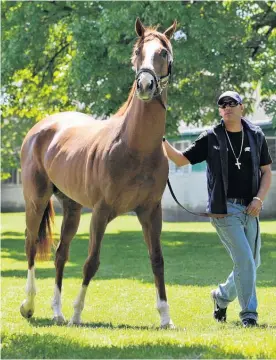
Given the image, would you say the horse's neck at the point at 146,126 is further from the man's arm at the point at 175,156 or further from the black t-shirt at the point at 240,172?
the black t-shirt at the point at 240,172

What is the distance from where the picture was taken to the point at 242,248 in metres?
7.36

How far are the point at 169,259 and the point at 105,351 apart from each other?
10493 mm

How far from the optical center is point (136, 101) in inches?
284

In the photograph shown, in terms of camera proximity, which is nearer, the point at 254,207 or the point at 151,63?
the point at 151,63

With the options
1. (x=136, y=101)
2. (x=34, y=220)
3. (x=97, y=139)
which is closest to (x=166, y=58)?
(x=136, y=101)

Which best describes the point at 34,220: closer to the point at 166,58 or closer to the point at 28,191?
the point at 28,191

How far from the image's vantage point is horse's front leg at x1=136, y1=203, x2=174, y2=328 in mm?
7395

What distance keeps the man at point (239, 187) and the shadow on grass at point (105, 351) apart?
1752mm

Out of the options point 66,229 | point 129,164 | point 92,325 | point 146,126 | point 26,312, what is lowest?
point 26,312

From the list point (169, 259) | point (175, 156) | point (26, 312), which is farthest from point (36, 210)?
point (169, 259)

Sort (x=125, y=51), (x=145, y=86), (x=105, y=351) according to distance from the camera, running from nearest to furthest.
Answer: (x=105, y=351)
(x=145, y=86)
(x=125, y=51)

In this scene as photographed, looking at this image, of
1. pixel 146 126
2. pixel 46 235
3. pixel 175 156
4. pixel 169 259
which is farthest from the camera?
pixel 169 259

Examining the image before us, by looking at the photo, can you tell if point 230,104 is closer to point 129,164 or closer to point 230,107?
point 230,107

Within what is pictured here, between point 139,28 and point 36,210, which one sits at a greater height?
point 139,28
